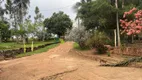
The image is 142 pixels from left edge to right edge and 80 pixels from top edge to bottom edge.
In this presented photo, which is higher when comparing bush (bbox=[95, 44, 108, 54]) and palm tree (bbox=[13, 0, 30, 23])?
palm tree (bbox=[13, 0, 30, 23])

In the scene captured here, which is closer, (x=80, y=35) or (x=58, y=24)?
(x=80, y=35)

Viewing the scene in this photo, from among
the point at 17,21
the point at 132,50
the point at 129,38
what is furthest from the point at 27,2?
the point at 132,50

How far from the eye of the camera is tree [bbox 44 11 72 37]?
47531mm

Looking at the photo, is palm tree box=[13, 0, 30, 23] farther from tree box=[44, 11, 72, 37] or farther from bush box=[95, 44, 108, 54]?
bush box=[95, 44, 108, 54]

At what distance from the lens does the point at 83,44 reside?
1936 centimetres

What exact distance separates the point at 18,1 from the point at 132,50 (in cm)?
3167

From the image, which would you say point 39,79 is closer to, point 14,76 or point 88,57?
point 14,76

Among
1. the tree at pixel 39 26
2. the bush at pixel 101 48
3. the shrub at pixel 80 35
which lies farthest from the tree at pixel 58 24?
the bush at pixel 101 48

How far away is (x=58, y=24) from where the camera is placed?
155 feet

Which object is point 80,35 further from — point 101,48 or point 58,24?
point 58,24

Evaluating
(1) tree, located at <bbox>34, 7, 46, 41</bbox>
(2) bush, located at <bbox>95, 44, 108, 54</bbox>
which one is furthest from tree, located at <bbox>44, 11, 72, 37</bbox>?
(2) bush, located at <bbox>95, 44, 108, 54</bbox>

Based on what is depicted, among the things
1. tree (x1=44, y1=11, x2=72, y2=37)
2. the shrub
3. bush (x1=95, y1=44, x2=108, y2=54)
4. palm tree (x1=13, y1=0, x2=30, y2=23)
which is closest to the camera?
bush (x1=95, y1=44, x2=108, y2=54)

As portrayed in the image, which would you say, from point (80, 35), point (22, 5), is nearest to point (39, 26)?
point (22, 5)

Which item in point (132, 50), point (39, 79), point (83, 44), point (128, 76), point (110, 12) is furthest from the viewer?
point (83, 44)
